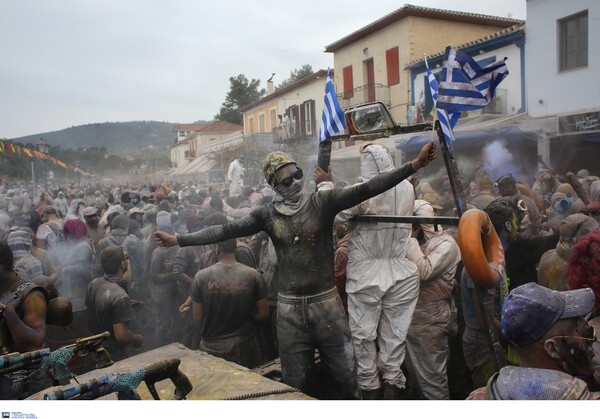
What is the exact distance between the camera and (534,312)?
1.42 meters

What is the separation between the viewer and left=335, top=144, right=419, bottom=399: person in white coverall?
2.81 m

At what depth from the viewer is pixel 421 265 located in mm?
2941

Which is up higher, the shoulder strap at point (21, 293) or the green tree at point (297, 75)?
the green tree at point (297, 75)

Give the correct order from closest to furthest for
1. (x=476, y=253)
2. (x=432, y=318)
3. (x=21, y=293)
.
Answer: (x=476, y=253)
(x=21, y=293)
(x=432, y=318)

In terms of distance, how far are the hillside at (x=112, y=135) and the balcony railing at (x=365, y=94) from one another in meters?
1.50

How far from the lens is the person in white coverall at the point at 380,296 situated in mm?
2811

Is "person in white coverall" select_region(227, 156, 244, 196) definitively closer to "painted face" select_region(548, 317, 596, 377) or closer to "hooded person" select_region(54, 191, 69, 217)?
"hooded person" select_region(54, 191, 69, 217)

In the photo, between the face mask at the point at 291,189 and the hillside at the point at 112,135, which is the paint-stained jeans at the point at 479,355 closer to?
the face mask at the point at 291,189

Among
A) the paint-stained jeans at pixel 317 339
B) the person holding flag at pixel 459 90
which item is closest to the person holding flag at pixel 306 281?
the paint-stained jeans at pixel 317 339

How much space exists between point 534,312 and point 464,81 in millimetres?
1394

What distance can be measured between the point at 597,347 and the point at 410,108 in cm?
243

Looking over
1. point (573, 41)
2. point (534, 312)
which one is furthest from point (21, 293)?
point (573, 41)

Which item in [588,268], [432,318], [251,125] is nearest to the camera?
[588,268]

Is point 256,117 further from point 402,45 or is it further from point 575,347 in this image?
point 575,347
